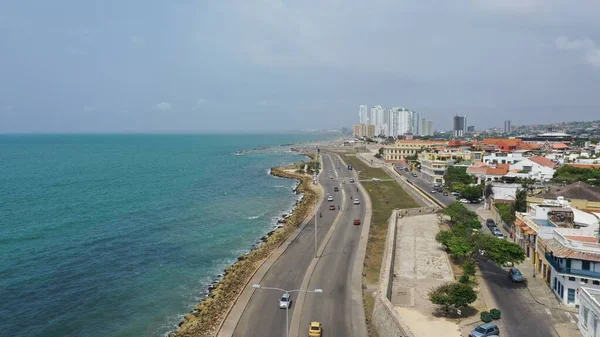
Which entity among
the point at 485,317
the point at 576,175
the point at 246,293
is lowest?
the point at 246,293

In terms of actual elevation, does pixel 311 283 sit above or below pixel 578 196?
below

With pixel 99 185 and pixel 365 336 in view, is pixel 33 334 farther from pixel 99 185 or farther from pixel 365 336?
pixel 99 185

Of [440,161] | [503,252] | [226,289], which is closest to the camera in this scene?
[503,252]

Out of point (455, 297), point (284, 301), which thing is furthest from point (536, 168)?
point (284, 301)

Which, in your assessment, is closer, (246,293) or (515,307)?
(515,307)

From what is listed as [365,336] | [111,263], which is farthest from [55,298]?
[365,336]

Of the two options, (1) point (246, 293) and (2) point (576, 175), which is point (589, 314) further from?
(2) point (576, 175)

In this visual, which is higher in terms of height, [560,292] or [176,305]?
[560,292]
